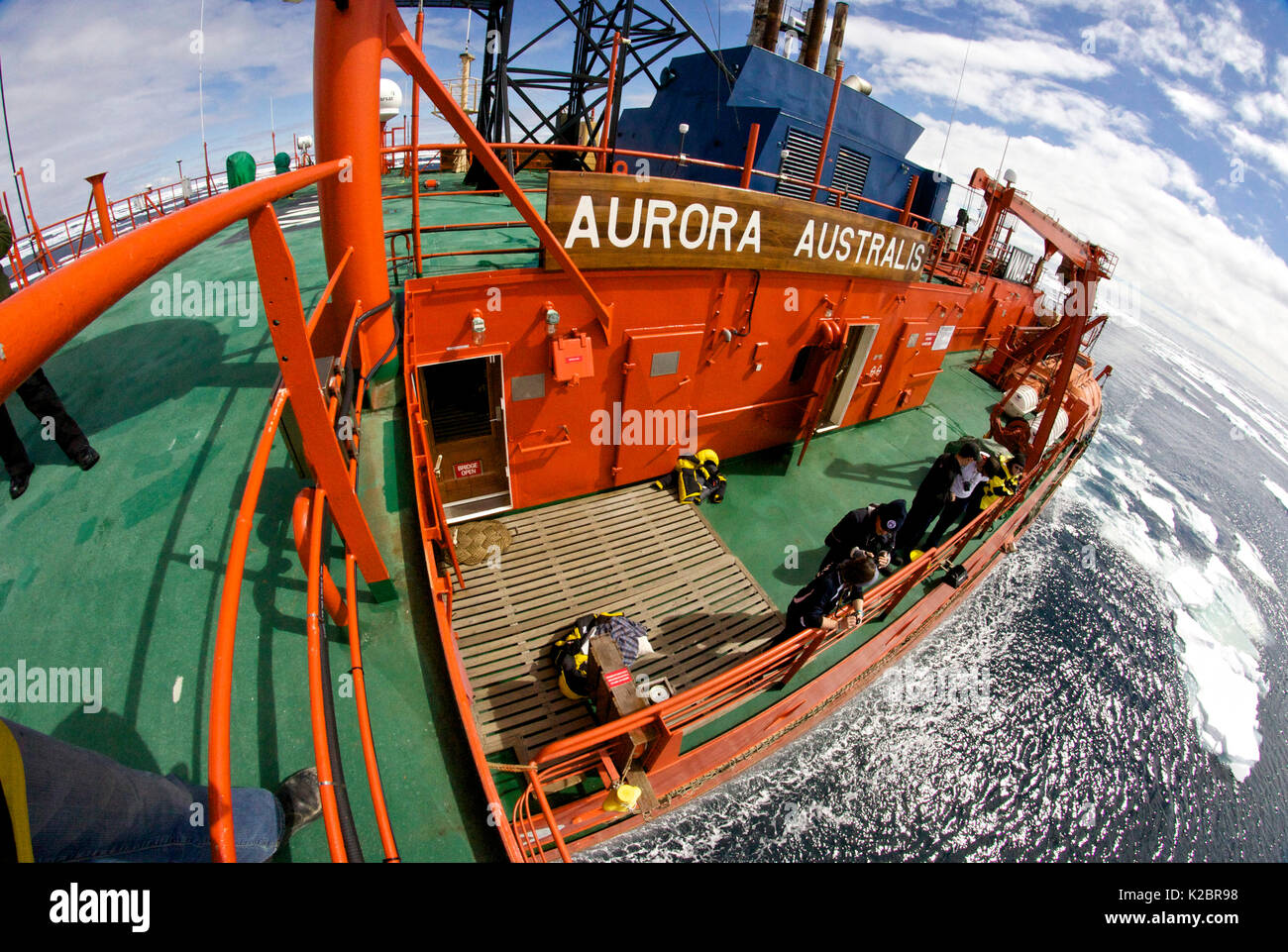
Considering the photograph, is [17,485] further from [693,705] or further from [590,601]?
[693,705]

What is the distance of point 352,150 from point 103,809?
499 cm

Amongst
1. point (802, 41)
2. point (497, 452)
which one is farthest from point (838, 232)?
point (802, 41)

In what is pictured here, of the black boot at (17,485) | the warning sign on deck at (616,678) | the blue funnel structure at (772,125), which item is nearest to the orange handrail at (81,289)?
the warning sign on deck at (616,678)

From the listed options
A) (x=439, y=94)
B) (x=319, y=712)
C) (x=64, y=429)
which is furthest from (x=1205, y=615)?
(x=64, y=429)

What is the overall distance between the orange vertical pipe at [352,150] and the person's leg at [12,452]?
255cm

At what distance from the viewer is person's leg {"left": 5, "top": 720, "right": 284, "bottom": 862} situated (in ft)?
6.07

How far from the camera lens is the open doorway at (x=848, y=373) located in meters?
9.39

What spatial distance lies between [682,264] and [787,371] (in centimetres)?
309

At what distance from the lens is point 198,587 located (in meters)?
4.12

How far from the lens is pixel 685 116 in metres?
12.4

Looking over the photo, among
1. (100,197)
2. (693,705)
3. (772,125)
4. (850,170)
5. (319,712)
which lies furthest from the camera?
(850,170)

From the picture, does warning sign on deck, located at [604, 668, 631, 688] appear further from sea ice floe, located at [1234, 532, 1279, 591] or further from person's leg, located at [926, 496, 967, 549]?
sea ice floe, located at [1234, 532, 1279, 591]
